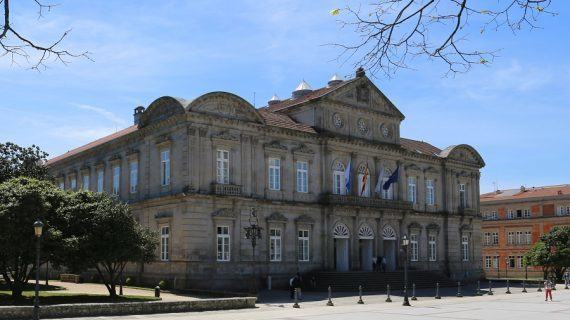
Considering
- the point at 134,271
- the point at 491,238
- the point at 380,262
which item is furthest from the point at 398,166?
the point at 491,238

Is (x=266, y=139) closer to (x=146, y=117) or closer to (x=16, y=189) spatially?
(x=146, y=117)

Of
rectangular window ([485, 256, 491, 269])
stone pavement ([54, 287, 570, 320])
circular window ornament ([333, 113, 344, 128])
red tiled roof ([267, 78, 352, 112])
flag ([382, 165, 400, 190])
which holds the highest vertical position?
red tiled roof ([267, 78, 352, 112])

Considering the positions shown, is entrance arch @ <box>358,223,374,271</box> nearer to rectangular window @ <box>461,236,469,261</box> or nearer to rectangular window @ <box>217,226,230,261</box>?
rectangular window @ <box>217,226,230,261</box>

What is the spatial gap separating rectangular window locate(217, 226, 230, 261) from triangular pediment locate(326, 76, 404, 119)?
13.0m

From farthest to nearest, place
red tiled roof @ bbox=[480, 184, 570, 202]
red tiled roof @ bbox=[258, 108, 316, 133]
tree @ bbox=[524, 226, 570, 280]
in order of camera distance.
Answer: red tiled roof @ bbox=[480, 184, 570, 202]
tree @ bbox=[524, 226, 570, 280]
red tiled roof @ bbox=[258, 108, 316, 133]

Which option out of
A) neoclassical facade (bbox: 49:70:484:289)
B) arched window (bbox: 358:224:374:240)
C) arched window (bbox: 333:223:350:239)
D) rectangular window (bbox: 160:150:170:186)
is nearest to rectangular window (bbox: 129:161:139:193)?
neoclassical facade (bbox: 49:70:484:289)

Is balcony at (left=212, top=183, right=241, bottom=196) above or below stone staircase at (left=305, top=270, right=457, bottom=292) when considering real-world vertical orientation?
above

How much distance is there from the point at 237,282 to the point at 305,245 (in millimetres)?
6677

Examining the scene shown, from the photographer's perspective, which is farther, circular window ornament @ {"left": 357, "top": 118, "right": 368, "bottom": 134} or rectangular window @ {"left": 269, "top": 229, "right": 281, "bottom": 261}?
circular window ornament @ {"left": 357, "top": 118, "right": 368, "bottom": 134}

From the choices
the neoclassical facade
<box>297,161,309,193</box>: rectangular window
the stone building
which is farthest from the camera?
the stone building

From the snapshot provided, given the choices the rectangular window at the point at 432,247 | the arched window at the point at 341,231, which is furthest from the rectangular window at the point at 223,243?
the rectangular window at the point at 432,247

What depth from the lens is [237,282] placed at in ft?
132

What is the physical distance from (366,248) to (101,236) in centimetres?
2371

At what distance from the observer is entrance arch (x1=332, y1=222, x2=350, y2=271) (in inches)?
1866
